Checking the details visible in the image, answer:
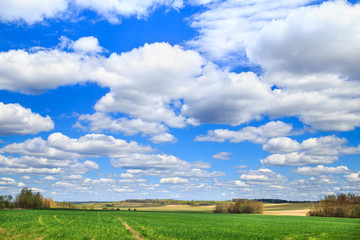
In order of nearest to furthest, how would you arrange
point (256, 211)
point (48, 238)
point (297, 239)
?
point (48, 238), point (297, 239), point (256, 211)

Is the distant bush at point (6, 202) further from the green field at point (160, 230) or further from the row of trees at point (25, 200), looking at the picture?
the green field at point (160, 230)

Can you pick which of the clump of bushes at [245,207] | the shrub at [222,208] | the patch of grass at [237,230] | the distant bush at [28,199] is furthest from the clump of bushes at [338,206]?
the distant bush at [28,199]

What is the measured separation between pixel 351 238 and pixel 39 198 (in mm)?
179504

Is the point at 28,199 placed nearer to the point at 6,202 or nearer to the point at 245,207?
the point at 6,202

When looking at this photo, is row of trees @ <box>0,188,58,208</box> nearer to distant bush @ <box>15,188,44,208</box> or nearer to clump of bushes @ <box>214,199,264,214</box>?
distant bush @ <box>15,188,44,208</box>

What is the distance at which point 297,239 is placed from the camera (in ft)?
134

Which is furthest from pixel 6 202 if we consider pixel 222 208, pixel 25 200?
pixel 222 208

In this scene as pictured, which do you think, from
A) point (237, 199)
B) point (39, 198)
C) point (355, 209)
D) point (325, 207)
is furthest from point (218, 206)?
point (39, 198)

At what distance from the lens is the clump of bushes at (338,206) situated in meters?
120

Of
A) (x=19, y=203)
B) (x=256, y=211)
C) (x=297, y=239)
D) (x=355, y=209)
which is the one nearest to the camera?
(x=297, y=239)

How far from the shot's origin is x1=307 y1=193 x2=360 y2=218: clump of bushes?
395 feet

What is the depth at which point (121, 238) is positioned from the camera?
3669cm

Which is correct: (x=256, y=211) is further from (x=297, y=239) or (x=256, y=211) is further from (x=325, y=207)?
(x=297, y=239)

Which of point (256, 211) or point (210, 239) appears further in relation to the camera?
point (256, 211)
